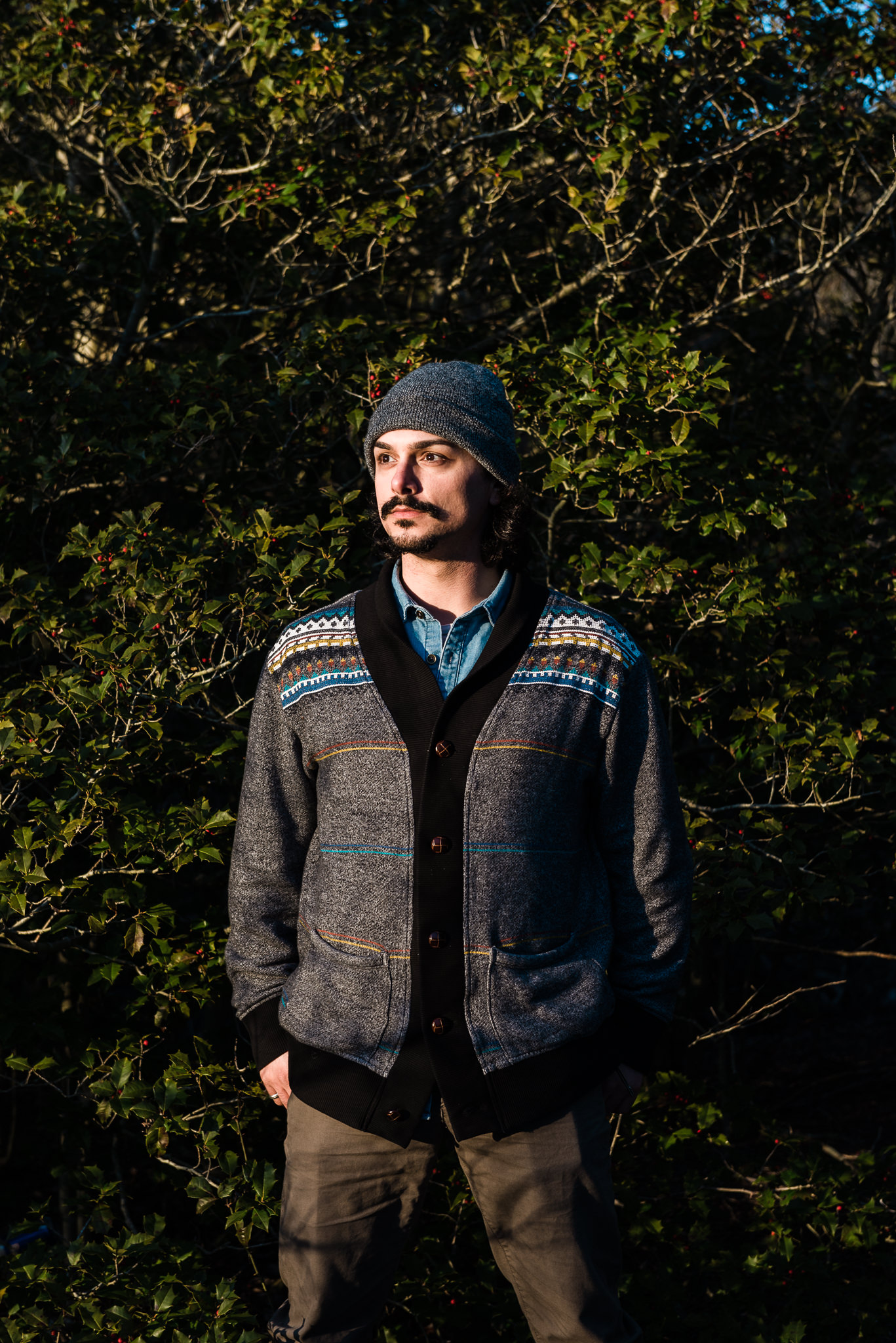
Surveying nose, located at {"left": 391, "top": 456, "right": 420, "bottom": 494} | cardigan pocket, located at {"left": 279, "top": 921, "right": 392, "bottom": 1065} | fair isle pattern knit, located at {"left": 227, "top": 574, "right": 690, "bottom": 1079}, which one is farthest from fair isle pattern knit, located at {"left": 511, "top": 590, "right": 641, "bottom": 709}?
cardigan pocket, located at {"left": 279, "top": 921, "right": 392, "bottom": 1065}

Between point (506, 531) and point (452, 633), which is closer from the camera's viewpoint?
point (452, 633)

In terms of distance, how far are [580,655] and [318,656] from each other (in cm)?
53

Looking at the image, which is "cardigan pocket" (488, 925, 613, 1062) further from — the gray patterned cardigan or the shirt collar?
the shirt collar

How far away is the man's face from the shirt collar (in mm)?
97

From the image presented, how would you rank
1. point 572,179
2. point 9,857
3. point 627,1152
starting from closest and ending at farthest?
point 9,857
point 627,1152
point 572,179

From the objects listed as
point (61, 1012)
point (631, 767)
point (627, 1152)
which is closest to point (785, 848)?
point (627, 1152)

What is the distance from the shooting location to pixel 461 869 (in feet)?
6.86

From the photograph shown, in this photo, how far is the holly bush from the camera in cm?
301

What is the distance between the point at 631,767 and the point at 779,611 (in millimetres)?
1595

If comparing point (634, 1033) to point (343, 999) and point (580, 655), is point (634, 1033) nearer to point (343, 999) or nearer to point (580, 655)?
point (343, 999)

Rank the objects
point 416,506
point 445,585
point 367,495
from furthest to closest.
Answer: point 367,495 < point 445,585 < point 416,506

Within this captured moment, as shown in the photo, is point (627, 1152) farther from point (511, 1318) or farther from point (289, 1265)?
point (289, 1265)

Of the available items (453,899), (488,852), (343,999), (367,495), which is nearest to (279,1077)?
(343,999)

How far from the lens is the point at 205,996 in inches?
116
